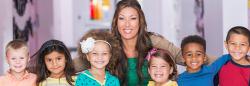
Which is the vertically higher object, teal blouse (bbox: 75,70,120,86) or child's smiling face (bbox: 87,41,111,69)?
child's smiling face (bbox: 87,41,111,69)

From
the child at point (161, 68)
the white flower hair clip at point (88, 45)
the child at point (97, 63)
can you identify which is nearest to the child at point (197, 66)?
the child at point (161, 68)

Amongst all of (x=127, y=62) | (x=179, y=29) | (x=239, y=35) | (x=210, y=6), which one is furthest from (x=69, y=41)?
(x=239, y=35)

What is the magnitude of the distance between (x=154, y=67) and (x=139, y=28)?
0.29 meters

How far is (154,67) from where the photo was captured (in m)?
2.89

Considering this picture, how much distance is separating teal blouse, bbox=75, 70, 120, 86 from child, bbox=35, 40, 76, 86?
0.16 ft

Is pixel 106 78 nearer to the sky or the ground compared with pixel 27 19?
nearer to the ground

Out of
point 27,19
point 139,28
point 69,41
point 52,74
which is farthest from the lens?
point 69,41

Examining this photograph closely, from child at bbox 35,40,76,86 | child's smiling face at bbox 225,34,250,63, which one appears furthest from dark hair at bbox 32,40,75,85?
child's smiling face at bbox 225,34,250,63

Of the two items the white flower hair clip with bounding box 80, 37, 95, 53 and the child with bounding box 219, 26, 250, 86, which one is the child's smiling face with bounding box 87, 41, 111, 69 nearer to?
the white flower hair clip with bounding box 80, 37, 95, 53

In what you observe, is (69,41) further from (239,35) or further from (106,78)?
(239,35)

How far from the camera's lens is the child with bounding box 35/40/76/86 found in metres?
2.81

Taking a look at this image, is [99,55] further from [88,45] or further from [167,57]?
[167,57]

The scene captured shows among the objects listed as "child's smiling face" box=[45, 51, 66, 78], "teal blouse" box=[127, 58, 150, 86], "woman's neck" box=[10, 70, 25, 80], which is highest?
"child's smiling face" box=[45, 51, 66, 78]

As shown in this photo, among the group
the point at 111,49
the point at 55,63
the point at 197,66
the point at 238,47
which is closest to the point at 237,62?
the point at 238,47
